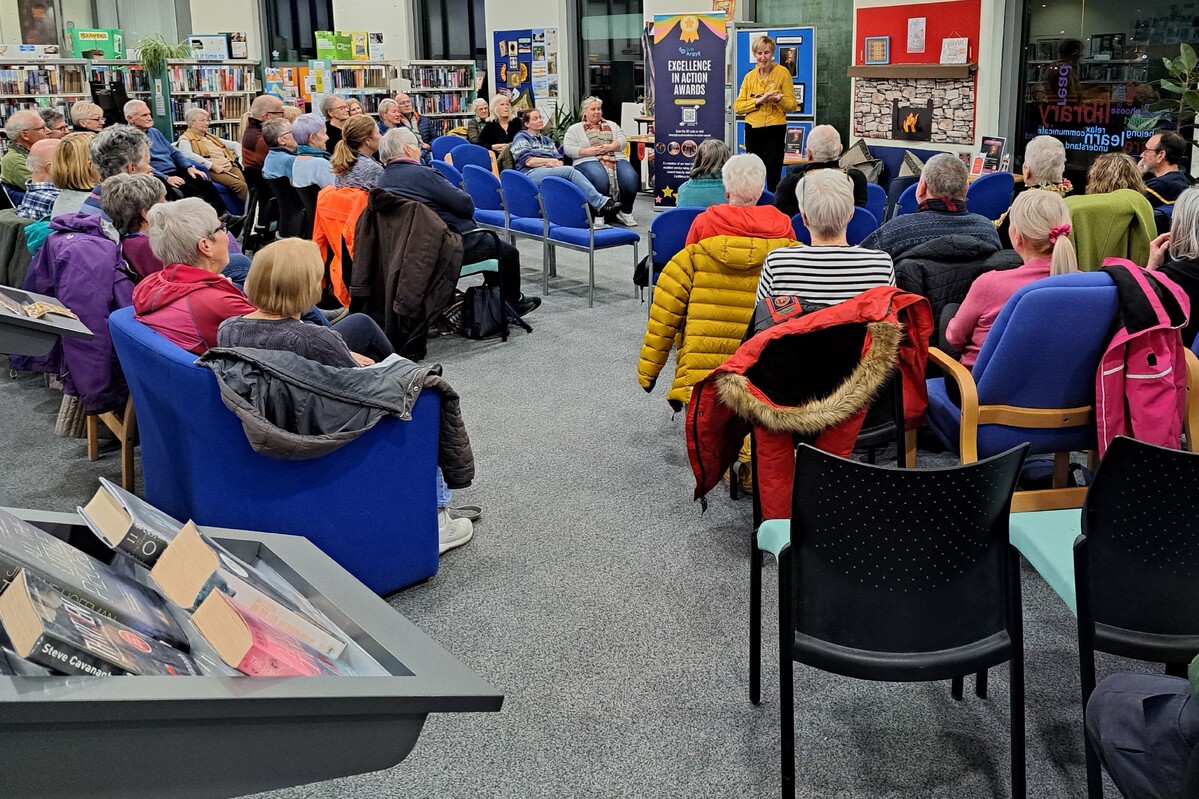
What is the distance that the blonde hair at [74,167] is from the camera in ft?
16.6

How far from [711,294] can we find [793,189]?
2792 mm

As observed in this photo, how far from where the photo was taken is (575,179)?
7887 millimetres

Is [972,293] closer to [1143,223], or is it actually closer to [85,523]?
[1143,223]

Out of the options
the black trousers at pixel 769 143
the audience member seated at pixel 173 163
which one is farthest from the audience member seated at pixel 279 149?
the black trousers at pixel 769 143

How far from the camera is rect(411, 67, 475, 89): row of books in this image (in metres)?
14.0

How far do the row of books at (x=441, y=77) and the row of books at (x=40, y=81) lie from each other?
13.1 ft

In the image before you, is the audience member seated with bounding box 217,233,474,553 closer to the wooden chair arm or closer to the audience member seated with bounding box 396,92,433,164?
the wooden chair arm

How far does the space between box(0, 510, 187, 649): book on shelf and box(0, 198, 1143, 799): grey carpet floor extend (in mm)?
1020

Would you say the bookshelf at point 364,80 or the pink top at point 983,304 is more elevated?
the bookshelf at point 364,80

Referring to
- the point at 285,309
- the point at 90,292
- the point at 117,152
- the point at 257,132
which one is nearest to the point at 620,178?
the point at 257,132

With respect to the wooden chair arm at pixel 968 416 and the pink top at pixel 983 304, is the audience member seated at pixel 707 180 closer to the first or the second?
the pink top at pixel 983 304

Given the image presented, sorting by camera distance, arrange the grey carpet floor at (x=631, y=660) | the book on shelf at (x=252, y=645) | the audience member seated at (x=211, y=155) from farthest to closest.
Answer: the audience member seated at (x=211, y=155) → the grey carpet floor at (x=631, y=660) → the book on shelf at (x=252, y=645)

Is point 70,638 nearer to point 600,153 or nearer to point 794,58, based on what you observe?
point 600,153

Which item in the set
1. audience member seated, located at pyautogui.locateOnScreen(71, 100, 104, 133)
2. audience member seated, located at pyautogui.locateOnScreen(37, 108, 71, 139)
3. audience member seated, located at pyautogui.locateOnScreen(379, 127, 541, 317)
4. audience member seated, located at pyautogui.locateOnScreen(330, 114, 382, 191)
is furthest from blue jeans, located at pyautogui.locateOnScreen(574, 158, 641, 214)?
audience member seated, located at pyautogui.locateOnScreen(37, 108, 71, 139)
